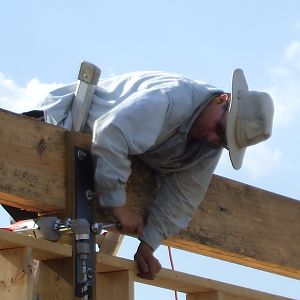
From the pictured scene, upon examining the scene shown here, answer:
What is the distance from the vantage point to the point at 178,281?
4.07 metres

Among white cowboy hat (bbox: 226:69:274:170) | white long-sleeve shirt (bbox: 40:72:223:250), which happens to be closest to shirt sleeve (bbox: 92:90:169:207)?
white long-sleeve shirt (bbox: 40:72:223:250)

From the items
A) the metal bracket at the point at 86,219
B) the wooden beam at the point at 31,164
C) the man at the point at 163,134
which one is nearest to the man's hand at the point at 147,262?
the man at the point at 163,134

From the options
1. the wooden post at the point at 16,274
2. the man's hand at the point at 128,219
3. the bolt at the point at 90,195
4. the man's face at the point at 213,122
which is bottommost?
the wooden post at the point at 16,274

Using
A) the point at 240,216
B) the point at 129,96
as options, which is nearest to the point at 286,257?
the point at 240,216

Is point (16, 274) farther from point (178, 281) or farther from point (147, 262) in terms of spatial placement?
point (178, 281)

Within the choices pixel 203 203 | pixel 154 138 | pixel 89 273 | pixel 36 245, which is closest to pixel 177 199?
pixel 203 203

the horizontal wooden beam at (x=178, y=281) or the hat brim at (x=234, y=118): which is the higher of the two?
the hat brim at (x=234, y=118)

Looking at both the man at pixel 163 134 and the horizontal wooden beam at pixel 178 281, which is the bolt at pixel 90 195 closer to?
the man at pixel 163 134

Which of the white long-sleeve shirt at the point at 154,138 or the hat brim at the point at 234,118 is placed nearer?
the white long-sleeve shirt at the point at 154,138

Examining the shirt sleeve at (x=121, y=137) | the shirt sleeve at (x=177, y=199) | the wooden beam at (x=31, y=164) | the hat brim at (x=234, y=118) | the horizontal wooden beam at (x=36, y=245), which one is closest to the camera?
the horizontal wooden beam at (x=36, y=245)

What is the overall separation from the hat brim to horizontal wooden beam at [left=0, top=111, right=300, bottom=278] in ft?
1.15

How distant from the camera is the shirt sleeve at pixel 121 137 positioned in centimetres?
365

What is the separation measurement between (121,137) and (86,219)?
317 mm

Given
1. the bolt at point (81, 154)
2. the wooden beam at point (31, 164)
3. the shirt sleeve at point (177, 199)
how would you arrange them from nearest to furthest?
the wooden beam at point (31, 164) < the bolt at point (81, 154) < the shirt sleeve at point (177, 199)
